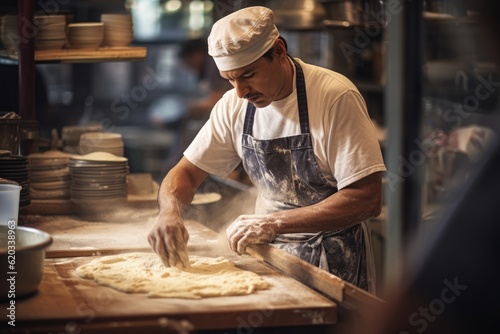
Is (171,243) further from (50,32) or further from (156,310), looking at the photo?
(50,32)

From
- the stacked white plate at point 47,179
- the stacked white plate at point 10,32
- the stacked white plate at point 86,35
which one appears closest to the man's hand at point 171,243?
the stacked white plate at point 47,179

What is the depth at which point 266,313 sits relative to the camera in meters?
2.46

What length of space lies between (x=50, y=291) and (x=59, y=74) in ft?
34.6

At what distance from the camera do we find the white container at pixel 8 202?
3311 mm

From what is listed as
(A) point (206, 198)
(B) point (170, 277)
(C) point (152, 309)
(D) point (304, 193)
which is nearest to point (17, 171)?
(A) point (206, 198)

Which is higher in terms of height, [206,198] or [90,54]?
[90,54]

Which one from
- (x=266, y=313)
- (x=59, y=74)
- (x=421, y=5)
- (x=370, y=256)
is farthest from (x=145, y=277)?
(x=59, y=74)

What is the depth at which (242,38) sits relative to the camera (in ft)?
10.7

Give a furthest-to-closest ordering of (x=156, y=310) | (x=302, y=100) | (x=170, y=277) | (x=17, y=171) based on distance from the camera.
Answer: (x=17, y=171) < (x=302, y=100) < (x=170, y=277) < (x=156, y=310)

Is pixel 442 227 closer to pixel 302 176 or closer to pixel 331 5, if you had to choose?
pixel 302 176

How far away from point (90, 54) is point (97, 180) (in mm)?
922

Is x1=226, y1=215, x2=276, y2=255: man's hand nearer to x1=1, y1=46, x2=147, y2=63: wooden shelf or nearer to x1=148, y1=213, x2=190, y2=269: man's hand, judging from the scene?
x1=148, y1=213, x2=190, y2=269: man's hand

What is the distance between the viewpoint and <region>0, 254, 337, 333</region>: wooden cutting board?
2.34 metres

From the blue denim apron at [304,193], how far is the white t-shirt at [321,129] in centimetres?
4
